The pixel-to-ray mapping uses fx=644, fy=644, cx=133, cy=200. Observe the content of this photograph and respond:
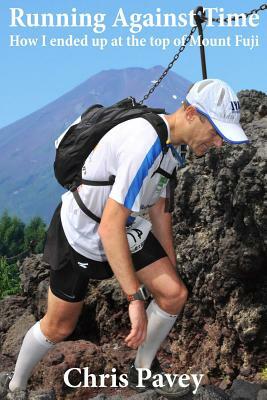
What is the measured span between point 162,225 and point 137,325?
1.20 m

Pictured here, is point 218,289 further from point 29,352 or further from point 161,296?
point 29,352

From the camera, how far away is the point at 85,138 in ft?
14.8

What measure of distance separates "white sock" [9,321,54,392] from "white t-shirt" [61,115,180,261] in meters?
0.91

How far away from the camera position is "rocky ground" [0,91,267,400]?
6570 millimetres

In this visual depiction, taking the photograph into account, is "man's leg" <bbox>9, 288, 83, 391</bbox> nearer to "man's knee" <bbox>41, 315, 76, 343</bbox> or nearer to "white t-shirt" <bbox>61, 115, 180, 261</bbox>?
"man's knee" <bbox>41, 315, 76, 343</bbox>

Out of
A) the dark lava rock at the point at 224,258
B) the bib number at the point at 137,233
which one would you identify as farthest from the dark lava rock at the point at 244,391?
the bib number at the point at 137,233

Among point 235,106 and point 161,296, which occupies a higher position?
point 235,106

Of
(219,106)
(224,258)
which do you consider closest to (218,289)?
(224,258)

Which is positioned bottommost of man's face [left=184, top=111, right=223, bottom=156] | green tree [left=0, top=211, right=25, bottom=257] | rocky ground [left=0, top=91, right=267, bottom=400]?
green tree [left=0, top=211, right=25, bottom=257]

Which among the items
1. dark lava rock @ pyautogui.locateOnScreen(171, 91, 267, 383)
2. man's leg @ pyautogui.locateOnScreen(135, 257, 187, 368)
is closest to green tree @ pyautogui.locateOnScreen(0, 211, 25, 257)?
dark lava rock @ pyautogui.locateOnScreen(171, 91, 267, 383)

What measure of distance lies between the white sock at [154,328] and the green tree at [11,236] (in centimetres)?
5064

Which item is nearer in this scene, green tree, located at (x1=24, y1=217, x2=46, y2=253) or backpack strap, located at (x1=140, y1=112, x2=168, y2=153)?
backpack strap, located at (x1=140, y1=112, x2=168, y2=153)

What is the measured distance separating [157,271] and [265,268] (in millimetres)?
2708

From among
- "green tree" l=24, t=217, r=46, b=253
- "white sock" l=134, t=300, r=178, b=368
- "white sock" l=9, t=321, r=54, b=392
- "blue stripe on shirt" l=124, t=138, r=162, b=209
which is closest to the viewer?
"blue stripe on shirt" l=124, t=138, r=162, b=209
